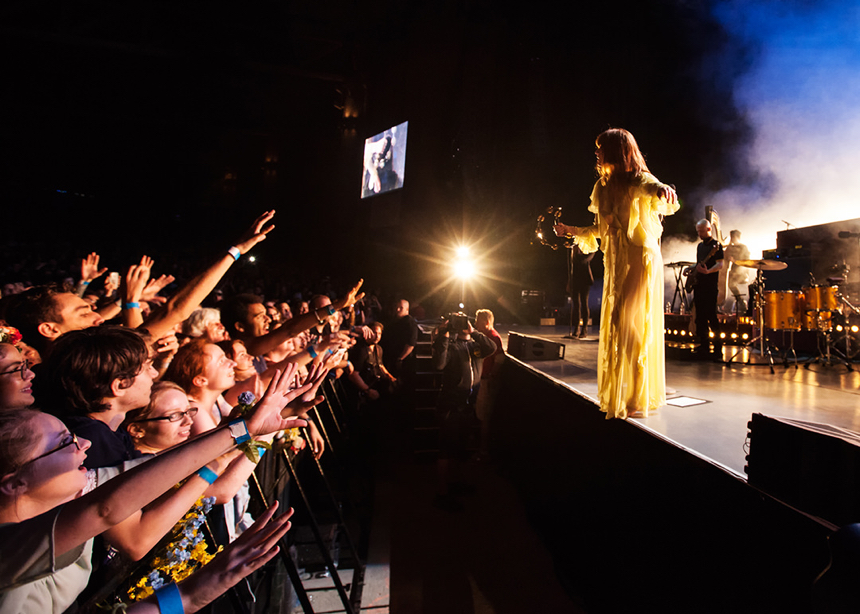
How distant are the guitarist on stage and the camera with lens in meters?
2.92

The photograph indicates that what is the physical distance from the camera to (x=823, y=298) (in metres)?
5.39

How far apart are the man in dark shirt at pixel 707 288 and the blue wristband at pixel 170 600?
559cm

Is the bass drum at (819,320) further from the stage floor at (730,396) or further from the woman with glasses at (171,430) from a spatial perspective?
the woman with glasses at (171,430)

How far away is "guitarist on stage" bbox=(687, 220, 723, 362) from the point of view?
16.5 ft

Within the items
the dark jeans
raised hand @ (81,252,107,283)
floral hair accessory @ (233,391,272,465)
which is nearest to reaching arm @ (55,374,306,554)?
floral hair accessory @ (233,391,272,465)

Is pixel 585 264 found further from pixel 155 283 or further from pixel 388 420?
pixel 155 283

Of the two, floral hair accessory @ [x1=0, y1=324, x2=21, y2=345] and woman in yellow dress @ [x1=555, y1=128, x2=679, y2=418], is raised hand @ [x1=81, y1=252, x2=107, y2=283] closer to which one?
floral hair accessory @ [x1=0, y1=324, x2=21, y2=345]

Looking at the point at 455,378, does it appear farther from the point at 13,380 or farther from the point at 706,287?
the point at 13,380

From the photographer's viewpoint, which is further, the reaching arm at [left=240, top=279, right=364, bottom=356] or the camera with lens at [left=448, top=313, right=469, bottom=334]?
the camera with lens at [left=448, top=313, right=469, bottom=334]

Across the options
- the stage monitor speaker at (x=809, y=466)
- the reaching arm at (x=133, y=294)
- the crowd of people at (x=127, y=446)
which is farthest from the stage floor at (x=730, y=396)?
the reaching arm at (x=133, y=294)

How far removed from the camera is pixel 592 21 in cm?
732

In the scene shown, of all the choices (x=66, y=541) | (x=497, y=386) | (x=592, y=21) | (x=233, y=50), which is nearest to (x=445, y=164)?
(x=592, y=21)

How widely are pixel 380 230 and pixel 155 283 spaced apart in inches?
427

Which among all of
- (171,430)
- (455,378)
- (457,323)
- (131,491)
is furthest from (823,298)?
(131,491)
